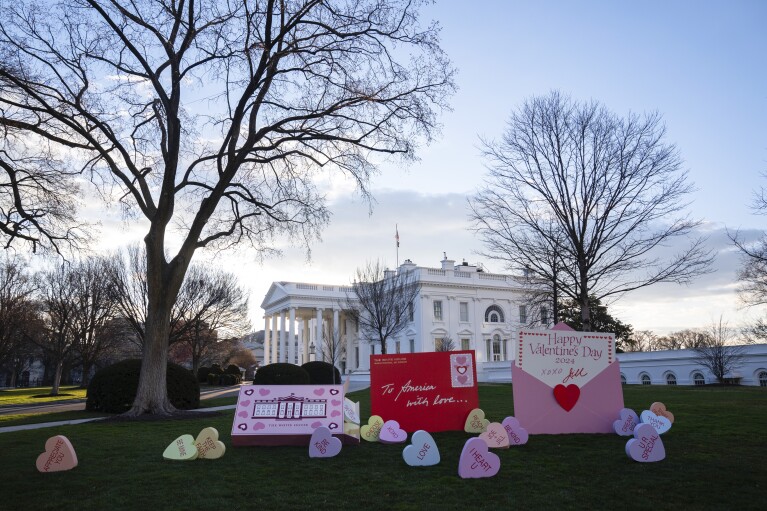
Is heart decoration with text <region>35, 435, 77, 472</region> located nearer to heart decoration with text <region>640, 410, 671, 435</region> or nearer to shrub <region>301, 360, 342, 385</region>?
heart decoration with text <region>640, 410, 671, 435</region>

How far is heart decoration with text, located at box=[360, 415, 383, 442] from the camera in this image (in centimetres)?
923

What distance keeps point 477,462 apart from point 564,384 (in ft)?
10.6

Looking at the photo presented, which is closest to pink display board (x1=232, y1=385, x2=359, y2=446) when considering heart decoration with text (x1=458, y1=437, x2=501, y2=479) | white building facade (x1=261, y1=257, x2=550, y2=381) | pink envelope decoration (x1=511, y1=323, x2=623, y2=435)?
heart decoration with text (x1=458, y1=437, x2=501, y2=479)

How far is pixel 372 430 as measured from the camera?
30.6 feet

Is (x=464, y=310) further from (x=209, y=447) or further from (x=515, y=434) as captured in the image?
(x=209, y=447)

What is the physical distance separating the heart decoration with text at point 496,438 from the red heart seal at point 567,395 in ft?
4.54

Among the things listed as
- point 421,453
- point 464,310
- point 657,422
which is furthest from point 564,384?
point 464,310

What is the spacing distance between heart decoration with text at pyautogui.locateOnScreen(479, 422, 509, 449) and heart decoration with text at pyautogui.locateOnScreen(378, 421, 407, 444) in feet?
4.73

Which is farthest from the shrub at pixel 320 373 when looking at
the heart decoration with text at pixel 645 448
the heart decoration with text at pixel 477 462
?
the heart decoration with text at pixel 477 462

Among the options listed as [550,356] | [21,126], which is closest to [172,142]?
[21,126]

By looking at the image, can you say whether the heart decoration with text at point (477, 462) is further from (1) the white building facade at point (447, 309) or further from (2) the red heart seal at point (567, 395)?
(1) the white building facade at point (447, 309)

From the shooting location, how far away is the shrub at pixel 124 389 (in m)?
18.2

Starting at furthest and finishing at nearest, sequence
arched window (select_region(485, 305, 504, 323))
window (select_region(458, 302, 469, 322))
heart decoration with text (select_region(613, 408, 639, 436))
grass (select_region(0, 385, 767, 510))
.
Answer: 1. arched window (select_region(485, 305, 504, 323))
2. window (select_region(458, 302, 469, 322))
3. heart decoration with text (select_region(613, 408, 639, 436))
4. grass (select_region(0, 385, 767, 510))

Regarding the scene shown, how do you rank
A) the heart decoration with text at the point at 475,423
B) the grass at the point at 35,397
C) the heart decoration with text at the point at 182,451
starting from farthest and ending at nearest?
the grass at the point at 35,397 < the heart decoration with text at the point at 475,423 < the heart decoration with text at the point at 182,451
